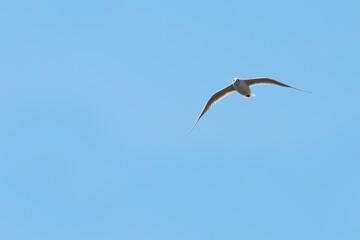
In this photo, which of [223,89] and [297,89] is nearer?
[297,89]

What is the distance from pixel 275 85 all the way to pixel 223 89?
168 inches

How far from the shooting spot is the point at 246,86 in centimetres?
5350

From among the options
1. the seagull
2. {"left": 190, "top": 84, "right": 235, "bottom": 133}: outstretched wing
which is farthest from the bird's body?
{"left": 190, "top": 84, "right": 235, "bottom": 133}: outstretched wing

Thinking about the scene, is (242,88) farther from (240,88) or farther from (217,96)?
(217,96)

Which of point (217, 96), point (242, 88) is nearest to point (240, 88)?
point (242, 88)

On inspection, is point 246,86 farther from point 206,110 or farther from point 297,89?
point 297,89

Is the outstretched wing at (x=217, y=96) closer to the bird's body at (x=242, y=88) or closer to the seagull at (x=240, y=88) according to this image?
the seagull at (x=240, y=88)

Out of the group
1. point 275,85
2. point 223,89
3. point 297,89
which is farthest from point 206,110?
point 297,89

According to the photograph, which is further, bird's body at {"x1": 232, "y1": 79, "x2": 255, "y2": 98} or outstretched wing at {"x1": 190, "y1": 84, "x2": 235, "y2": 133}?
outstretched wing at {"x1": 190, "y1": 84, "x2": 235, "y2": 133}

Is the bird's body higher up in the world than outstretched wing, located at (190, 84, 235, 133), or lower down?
lower down

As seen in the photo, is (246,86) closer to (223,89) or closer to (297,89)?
(223,89)

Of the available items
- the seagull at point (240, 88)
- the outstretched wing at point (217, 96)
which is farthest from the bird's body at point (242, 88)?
the outstretched wing at point (217, 96)

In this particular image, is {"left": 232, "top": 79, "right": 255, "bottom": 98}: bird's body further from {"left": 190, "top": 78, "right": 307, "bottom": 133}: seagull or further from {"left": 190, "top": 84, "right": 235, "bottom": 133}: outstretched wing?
{"left": 190, "top": 84, "right": 235, "bottom": 133}: outstretched wing

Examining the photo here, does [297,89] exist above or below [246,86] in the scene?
below
